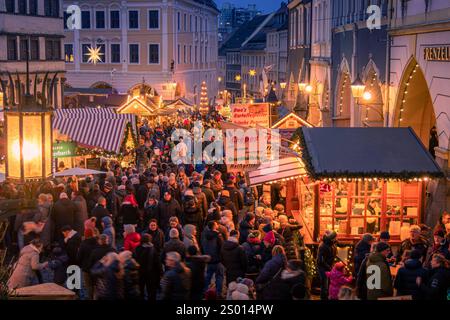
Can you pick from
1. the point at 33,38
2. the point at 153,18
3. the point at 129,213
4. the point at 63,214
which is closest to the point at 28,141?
the point at 63,214

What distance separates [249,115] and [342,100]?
811 centimetres

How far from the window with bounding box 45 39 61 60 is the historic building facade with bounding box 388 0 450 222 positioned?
32669mm

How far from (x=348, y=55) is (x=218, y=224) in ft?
48.5

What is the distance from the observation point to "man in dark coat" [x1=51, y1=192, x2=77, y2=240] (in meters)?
15.0

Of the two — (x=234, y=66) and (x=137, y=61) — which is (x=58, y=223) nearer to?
(x=137, y=61)

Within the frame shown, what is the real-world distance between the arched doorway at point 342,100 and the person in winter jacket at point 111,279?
64.3ft

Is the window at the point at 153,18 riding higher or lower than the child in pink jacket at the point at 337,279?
higher

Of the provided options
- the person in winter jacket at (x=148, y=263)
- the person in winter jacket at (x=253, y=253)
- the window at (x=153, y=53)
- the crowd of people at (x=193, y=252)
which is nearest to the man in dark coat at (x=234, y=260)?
the crowd of people at (x=193, y=252)

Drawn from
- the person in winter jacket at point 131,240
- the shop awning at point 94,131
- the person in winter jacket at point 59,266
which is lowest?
the person in winter jacket at point 59,266

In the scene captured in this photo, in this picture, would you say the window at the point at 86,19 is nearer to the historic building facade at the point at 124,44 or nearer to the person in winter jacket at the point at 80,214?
the historic building facade at the point at 124,44

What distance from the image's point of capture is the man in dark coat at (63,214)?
1505 centimetres

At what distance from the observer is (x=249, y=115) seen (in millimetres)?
22406

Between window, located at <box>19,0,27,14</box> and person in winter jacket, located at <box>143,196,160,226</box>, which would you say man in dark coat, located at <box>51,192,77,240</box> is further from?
window, located at <box>19,0,27,14</box>

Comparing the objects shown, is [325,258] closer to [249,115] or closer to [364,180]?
[364,180]
